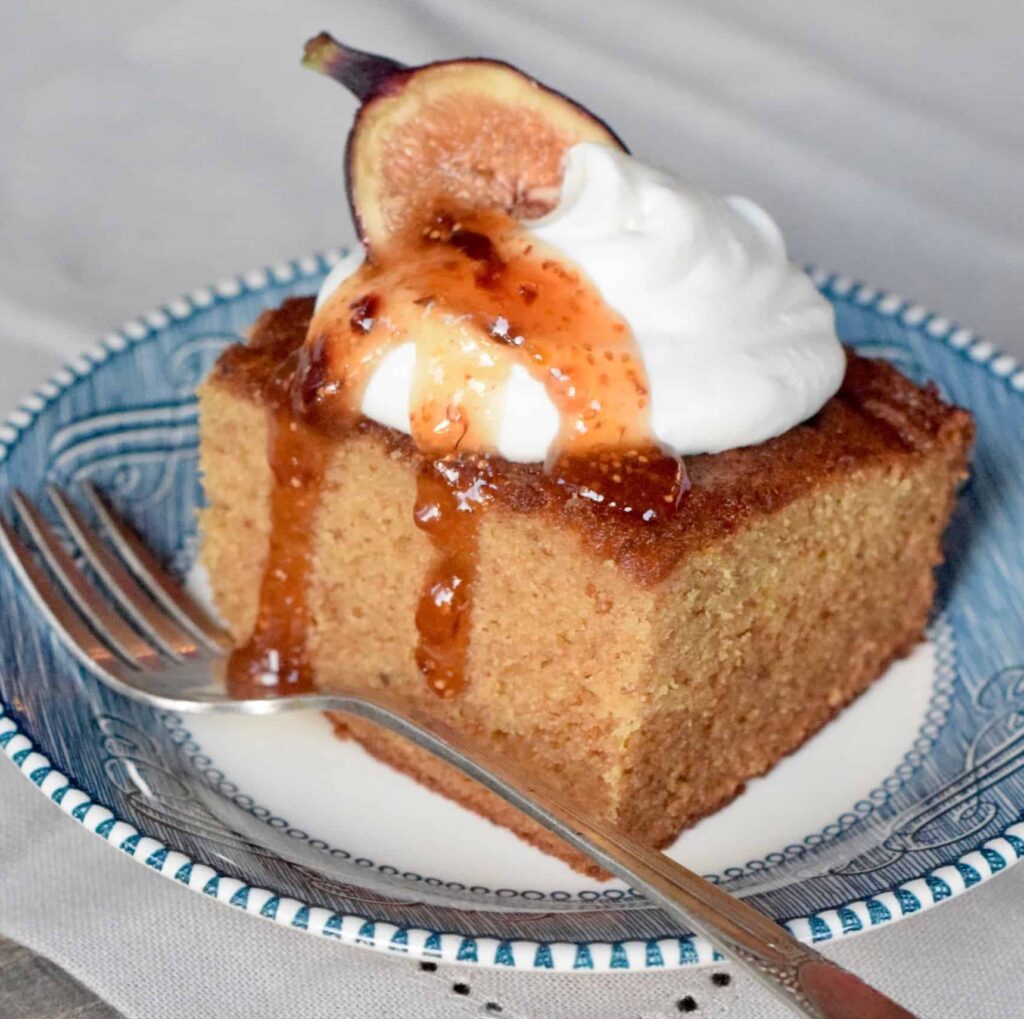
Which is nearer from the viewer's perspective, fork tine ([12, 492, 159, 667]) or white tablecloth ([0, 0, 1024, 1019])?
fork tine ([12, 492, 159, 667])

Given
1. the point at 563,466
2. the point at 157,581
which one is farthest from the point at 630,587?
the point at 157,581

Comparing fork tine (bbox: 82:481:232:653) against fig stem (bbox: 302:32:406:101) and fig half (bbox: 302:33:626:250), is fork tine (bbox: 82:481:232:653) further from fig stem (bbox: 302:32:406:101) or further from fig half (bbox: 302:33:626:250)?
fig stem (bbox: 302:32:406:101)

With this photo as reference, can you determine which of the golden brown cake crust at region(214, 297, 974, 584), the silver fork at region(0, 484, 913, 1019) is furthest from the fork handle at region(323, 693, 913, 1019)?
the golden brown cake crust at region(214, 297, 974, 584)

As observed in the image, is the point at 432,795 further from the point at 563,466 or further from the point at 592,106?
the point at 592,106

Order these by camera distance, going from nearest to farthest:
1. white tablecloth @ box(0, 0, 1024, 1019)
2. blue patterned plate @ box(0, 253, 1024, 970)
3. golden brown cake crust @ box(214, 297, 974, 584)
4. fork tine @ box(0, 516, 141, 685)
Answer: blue patterned plate @ box(0, 253, 1024, 970) < golden brown cake crust @ box(214, 297, 974, 584) < fork tine @ box(0, 516, 141, 685) < white tablecloth @ box(0, 0, 1024, 1019)

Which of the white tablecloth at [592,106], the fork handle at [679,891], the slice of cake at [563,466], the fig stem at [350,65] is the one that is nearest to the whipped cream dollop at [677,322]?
the slice of cake at [563,466]

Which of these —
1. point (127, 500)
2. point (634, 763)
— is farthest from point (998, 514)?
point (127, 500)

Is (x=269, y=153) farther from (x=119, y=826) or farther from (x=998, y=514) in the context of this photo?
(x=119, y=826)

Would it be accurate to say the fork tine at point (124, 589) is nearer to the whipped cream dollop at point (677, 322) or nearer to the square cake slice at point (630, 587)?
the square cake slice at point (630, 587)
